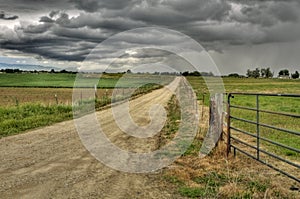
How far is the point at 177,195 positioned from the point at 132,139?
591cm

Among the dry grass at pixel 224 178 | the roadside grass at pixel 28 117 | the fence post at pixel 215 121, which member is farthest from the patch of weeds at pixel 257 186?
the roadside grass at pixel 28 117

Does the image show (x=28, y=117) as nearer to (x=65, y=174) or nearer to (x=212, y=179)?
(x=65, y=174)

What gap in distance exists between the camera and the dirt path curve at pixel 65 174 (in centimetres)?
620

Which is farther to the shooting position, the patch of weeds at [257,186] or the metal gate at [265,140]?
the metal gate at [265,140]

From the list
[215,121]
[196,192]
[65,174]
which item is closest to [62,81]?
[215,121]

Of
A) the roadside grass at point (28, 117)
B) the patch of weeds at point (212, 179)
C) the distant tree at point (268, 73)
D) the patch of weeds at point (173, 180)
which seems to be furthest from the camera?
the distant tree at point (268, 73)

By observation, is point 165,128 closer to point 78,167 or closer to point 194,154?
point 194,154

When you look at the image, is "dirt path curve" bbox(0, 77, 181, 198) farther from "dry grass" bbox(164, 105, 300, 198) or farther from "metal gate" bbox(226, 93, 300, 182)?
"metal gate" bbox(226, 93, 300, 182)

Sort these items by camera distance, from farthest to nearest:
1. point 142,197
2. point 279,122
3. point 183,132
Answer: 1. point 279,122
2. point 183,132
3. point 142,197

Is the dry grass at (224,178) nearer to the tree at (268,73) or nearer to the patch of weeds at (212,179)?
the patch of weeds at (212,179)

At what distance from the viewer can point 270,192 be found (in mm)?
6004

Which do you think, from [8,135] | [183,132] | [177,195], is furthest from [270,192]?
[8,135]

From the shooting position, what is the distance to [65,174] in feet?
24.4

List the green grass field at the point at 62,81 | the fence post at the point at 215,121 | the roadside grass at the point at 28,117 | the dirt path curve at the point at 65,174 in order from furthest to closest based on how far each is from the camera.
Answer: the green grass field at the point at 62,81
the roadside grass at the point at 28,117
the fence post at the point at 215,121
the dirt path curve at the point at 65,174
